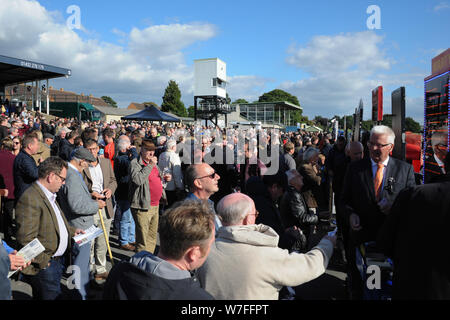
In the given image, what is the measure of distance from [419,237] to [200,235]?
138 cm

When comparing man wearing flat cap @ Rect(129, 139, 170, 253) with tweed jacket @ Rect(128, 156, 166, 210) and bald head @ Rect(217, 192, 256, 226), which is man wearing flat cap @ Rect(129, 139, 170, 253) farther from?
bald head @ Rect(217, 192, 256, 226)

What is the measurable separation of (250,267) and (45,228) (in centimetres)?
223

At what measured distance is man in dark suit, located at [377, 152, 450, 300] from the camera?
194 cm

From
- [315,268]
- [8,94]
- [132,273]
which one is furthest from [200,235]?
[8,94]

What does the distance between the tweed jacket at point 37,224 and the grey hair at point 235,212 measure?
6.17 feet

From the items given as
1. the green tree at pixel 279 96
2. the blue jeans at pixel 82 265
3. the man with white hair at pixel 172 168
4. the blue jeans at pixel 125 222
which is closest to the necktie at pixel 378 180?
the blue jeans at pixel 82 265

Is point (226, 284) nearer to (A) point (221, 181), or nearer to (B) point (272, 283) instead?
(B) point (272, 283)

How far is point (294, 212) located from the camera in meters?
3.76

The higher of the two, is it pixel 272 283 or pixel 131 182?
pixel 131 182

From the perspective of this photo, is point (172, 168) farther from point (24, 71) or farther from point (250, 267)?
point (24, 71)

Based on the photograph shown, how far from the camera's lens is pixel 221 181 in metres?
6.52

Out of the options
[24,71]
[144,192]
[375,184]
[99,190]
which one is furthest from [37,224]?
[24,71]

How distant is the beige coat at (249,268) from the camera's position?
1.96 meters

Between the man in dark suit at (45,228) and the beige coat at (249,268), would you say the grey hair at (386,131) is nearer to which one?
the beige coat at (249,268)
